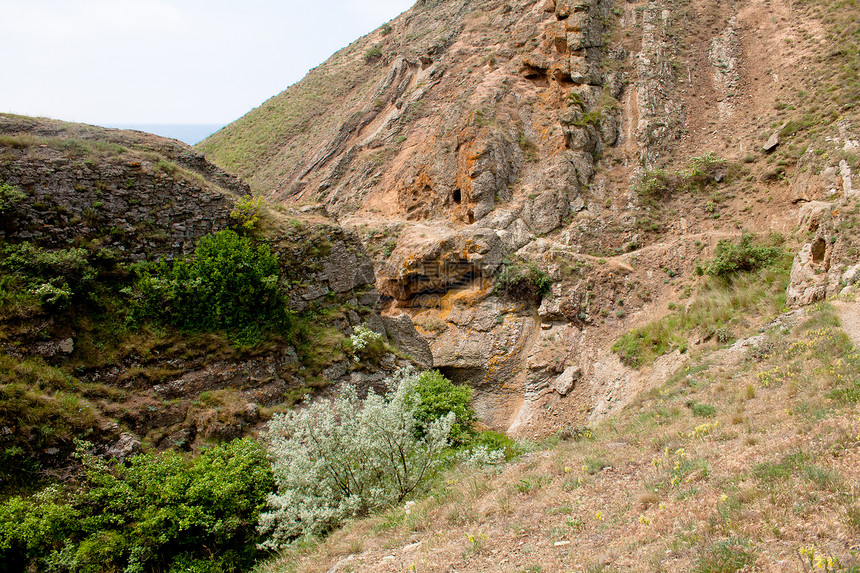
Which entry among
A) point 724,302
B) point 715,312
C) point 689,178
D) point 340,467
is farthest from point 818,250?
point 340,467

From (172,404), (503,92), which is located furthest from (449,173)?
(172,404)

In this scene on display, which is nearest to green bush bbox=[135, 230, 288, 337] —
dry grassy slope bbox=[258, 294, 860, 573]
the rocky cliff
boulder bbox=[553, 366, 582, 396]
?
the rocky cliff

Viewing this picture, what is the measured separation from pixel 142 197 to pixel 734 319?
14750 mm

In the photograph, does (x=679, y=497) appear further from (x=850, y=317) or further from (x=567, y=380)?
(x=567, y=380)

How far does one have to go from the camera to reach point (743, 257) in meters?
14.8

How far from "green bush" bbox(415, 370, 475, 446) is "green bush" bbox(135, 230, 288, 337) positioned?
12.5 feet

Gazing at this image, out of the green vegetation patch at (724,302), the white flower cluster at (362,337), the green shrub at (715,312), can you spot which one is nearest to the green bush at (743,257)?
the green vegetation patch at (724,302)

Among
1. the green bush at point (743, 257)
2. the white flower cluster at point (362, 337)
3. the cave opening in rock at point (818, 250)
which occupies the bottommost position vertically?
the green bush at point (743, 257)

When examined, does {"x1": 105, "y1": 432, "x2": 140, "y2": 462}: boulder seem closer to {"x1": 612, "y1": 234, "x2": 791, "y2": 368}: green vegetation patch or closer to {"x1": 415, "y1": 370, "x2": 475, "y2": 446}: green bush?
{"x1": 415, "y1": 370, "x2": 475, "y2": 446}: green bush

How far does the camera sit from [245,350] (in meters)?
10.6

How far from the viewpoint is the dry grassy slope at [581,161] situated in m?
16.9

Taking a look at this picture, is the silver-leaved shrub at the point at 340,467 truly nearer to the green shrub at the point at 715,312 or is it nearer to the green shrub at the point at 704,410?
the green shrub at the point at 704,410

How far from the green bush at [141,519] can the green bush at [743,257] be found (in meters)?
14.4

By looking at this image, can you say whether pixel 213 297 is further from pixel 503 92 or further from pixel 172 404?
pixel 503 92
